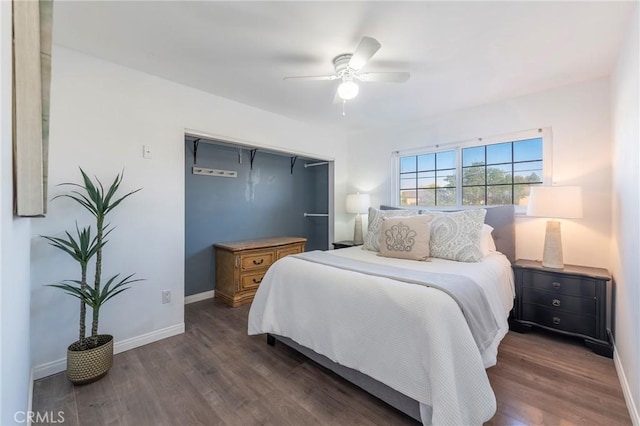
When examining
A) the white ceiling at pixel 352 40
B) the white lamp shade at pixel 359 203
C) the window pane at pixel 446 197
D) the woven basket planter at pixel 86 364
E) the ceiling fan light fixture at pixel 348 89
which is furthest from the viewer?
the white lamp shade at pixel 359 203

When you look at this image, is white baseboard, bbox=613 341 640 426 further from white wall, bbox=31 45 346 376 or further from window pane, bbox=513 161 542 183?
white wall, bbox=31 45 346 376

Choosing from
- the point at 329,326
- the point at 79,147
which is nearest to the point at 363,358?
the point at 329,326

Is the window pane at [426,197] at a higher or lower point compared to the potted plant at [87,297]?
higher

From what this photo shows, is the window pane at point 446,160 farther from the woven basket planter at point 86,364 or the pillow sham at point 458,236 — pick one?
the woven basket planter at point 86,364

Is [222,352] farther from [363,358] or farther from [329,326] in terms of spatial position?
[363,358]

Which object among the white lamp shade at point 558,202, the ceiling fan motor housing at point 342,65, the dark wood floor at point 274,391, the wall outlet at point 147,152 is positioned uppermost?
the ceiling fan motor housing at point 342,65

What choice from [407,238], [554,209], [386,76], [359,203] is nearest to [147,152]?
[386,76]

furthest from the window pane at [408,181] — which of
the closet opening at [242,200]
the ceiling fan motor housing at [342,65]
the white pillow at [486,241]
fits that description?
the ceiling fan motor housing at [342,65]

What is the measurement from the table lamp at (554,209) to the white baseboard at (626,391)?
2.44ft

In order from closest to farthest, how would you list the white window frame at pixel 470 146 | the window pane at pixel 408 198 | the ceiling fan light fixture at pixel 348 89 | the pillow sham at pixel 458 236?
1. the ceiling fan light fixture at pixel 348 89
2. the pillow sham at pixel 458 236
3. the white window frame at pixel 470 146
4. the window pane at pixel 408 198

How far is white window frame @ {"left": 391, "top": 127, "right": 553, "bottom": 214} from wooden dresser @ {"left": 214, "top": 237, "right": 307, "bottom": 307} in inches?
75.5

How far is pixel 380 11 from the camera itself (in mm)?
1639

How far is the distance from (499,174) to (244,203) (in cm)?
334

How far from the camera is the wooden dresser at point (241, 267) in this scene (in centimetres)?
333
